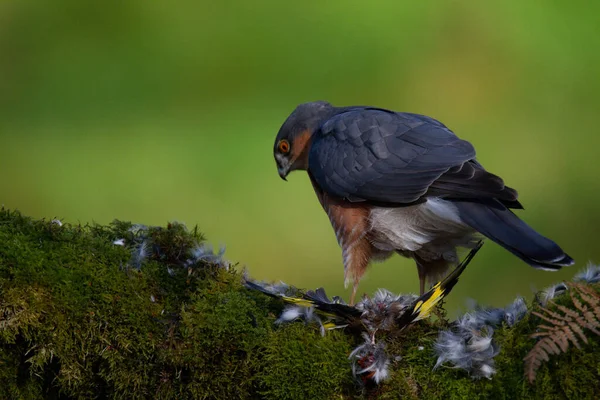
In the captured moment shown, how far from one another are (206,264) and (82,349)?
1.63ft

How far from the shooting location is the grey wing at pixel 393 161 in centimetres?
362

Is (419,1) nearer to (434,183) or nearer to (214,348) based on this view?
(434,183)

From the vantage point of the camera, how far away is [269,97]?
731cm

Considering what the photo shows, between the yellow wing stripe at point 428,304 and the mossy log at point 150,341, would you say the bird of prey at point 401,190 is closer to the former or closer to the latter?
the yellow wing stripe at point 428,304

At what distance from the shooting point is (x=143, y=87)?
7406mm

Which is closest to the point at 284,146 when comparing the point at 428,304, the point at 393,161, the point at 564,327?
the point at 393,161

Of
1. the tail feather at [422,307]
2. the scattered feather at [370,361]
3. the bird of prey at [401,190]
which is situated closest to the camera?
the scattered feather at [370,361]

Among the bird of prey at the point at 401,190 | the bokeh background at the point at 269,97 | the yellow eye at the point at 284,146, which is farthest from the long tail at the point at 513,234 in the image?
the bokeh background at the point at 269,97

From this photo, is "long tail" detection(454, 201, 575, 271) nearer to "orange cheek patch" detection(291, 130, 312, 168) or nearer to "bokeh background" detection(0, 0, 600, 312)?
"orange cheek patch" detection(291, 130, 312, 168)

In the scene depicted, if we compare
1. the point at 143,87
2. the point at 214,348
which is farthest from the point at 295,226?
the point at 214,348

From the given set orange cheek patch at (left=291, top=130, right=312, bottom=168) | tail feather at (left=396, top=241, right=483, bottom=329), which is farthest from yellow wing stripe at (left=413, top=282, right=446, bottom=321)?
orange cheek patch at (left=291, top=130, right=312, bottom=168)

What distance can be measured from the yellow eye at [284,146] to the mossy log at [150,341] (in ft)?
6.61

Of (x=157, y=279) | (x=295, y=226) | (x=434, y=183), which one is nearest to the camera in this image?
(x=157, y=279)

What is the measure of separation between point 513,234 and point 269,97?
4.49m
